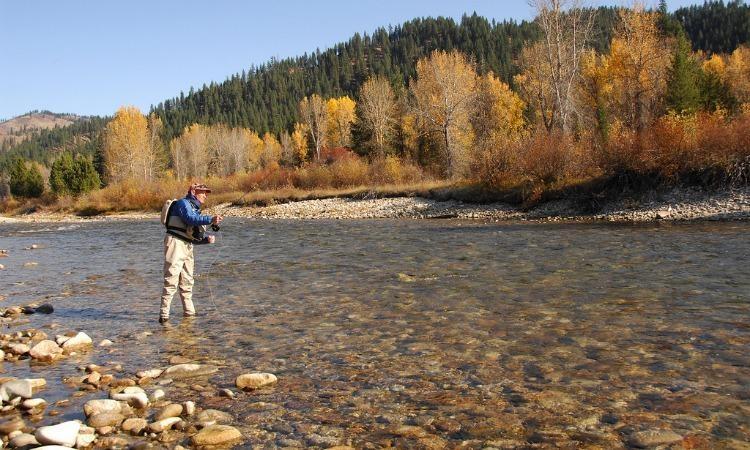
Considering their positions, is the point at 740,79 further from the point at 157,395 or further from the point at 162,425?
the point at 162,425

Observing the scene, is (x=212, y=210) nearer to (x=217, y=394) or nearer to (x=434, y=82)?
(x=434, y=82)

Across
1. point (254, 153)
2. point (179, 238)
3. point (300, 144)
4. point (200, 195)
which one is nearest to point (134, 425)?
point (179, 238)

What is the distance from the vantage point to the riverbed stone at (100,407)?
4.87 metres

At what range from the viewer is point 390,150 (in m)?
57.0

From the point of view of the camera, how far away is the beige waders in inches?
341

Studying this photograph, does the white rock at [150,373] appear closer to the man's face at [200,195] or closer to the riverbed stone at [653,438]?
the man's face at [200,195]

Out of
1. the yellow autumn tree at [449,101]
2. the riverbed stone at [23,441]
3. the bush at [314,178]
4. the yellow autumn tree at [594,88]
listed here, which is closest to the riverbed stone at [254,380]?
the riverbed stone at [23,441]

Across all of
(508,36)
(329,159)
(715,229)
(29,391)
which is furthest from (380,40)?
(29,391)

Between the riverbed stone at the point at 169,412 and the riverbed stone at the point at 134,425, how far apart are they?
0.16m

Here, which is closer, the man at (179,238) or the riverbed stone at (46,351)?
the riverbed stone at (46,351)

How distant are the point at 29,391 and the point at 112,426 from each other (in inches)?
49.3

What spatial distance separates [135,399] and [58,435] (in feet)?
3.15

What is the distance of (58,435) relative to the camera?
4.19m

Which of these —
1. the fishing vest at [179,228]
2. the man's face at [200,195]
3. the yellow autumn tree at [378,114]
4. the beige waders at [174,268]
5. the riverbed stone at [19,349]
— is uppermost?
the yellow autumn tree at [378,114]
